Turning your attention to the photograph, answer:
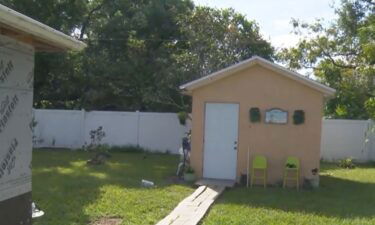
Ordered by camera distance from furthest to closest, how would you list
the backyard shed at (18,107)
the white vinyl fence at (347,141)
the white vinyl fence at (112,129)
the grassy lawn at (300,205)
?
the white vinyl fence at (112,129) → the white vinyl fence at (347,141) → the grassy lawn at (300,205) → the backyard shed at (18,107)

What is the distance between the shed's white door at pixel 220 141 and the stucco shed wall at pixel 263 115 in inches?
5.5

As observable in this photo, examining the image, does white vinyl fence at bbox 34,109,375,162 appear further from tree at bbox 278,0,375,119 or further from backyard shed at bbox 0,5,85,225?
backyard shed at bbox 0,5,85,225

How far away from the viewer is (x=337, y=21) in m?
27.1

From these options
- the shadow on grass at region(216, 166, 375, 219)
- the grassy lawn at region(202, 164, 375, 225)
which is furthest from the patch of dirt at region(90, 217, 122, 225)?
the shadow on grass at region(216, 166, 375, 219)

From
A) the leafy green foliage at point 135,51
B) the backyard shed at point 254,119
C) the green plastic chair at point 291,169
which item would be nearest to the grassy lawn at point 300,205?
the green plastic chair at point 291,169

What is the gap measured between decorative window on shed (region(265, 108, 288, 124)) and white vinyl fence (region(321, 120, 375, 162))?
7.99m

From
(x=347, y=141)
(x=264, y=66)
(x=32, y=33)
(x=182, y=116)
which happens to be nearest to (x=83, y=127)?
(x=182, y=116)

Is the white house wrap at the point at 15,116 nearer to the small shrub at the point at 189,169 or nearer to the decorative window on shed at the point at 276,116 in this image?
the small shrub at the point at 189,169

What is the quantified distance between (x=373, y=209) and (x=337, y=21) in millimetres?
17564

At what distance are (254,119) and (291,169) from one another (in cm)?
167

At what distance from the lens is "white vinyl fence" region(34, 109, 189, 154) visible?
77.4 feet

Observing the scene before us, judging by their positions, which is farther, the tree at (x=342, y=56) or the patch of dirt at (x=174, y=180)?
the tree at (x=342, y=56)

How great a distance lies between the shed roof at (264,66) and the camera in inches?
568

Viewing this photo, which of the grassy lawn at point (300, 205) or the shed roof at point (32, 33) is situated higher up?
the shed roof at point (32, 33)
